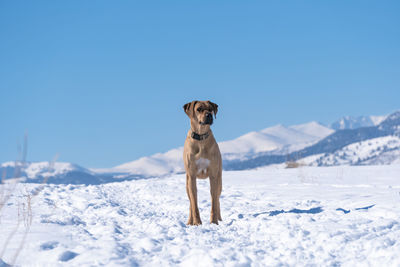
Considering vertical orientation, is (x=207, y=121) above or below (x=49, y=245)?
above

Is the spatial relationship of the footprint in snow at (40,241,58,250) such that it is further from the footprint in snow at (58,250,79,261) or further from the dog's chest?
the dog's chest

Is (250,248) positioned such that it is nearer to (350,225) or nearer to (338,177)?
(350,225)

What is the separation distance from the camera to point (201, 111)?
21.1 feet

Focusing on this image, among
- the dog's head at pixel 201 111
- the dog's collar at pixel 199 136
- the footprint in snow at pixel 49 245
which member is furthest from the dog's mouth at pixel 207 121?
the footprint in snow at pixel 49 245

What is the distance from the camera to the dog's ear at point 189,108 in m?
6.55

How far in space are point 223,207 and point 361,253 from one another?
4410 mm

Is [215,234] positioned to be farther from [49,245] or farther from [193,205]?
[49,245]

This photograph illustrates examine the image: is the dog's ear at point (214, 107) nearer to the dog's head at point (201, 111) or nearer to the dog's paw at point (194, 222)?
the dog's head at point (201, 111)

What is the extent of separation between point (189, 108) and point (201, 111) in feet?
0.83

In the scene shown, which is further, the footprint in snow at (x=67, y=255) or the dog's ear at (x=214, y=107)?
the dog's ear at (x=214, y=107)

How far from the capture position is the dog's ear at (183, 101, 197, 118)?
6547 mm

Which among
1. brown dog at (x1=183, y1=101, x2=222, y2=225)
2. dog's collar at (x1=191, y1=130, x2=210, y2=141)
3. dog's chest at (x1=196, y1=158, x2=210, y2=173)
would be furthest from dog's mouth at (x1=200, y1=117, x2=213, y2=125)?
dog's chest at (x1=196, y1=158, x2=210, y2=173)

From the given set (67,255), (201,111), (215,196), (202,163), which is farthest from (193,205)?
(67,255)

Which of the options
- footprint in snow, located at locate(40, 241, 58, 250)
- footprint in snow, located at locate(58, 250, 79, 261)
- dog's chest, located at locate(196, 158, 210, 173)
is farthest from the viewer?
dog's chest, located at locate(196, 158, 210, 173)
